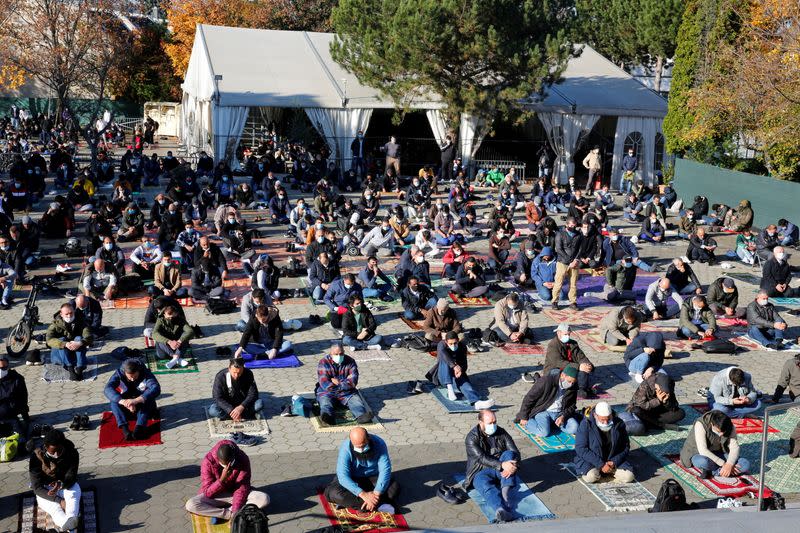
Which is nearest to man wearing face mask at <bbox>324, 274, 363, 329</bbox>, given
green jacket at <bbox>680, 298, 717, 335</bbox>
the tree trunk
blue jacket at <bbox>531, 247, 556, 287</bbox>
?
blue jacket at <bbox>531, 247, 556, 287</bbox>

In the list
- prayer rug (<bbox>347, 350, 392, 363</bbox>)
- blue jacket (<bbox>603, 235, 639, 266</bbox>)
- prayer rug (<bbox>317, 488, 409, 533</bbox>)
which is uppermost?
blue jacket (<bbox>603, 235, 639, 266</bbox>)

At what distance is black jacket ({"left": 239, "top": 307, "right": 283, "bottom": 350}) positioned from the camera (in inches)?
538

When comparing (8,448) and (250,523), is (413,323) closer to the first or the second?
(8,448)

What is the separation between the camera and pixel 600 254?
797 inches

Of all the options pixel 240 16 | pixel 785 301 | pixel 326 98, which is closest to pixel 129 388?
pixel 785 301

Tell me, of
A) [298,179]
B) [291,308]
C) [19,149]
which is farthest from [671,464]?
[19,149]

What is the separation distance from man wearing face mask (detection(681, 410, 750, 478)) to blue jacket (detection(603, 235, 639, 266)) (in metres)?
9.81

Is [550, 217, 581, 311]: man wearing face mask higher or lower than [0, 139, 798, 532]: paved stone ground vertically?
higher

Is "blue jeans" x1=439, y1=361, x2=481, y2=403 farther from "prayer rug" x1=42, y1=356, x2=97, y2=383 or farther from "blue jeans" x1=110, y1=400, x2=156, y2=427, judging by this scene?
"prayer rug" x1=42, y1=356, x2=97, y2=383

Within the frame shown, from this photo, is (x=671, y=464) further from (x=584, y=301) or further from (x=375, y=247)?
(x=375, y=247)

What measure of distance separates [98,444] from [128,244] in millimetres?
11721

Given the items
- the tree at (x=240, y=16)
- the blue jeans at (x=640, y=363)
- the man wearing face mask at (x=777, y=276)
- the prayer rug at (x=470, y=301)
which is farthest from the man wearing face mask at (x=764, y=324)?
the tree at (x=240, y=16)

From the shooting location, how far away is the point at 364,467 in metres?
9.27

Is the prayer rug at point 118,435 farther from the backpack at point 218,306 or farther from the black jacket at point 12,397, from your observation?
the backpack at point 218,306
